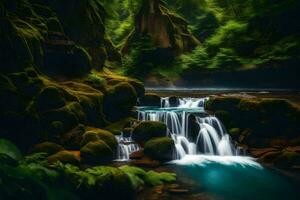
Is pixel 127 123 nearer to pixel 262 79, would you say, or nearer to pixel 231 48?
pixel 262 79

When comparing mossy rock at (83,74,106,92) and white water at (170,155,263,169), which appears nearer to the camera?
white water at (170,155,263,169)

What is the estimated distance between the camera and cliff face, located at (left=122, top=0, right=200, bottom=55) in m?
30.3

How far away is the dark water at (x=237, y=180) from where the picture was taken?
892 centimetres

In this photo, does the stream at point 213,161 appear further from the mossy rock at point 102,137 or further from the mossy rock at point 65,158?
the mossy rock at point 65,158

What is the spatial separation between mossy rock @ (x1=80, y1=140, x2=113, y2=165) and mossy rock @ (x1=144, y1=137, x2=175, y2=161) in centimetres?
135

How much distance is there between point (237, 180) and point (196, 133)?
404 centimetres

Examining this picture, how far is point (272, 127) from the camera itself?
45.5 ft

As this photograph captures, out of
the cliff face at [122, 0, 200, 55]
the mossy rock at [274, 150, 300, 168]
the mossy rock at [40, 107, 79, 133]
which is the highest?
the cliff face at [122, 0, 200, 55]

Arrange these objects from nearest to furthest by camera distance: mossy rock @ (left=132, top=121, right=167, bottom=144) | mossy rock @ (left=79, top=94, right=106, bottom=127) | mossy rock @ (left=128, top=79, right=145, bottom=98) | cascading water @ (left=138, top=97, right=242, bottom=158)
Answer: mossy rock @ (left=132, top=121, right=167, bottom=144)
cascading water @ (left=138, top=97, right=242, bottom=158)
mossy rock @ (left=79, top=94, right=106, bottom=127)
mossy rock @ (left=128, top=79, right=145, bottom=98)

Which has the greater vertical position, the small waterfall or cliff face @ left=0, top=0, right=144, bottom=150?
cliff face @ left=0, top=0, right=144, bottom=150

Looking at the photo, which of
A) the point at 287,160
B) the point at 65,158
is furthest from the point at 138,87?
the point at 287,160

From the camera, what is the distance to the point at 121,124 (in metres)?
14.7

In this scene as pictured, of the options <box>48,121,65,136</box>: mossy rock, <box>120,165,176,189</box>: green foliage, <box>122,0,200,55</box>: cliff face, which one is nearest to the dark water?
<box>120,165,176,189</box>: green foliage

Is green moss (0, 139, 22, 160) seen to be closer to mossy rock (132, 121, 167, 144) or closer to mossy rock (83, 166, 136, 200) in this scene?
mossy rock (83, 166, 136, 200)
